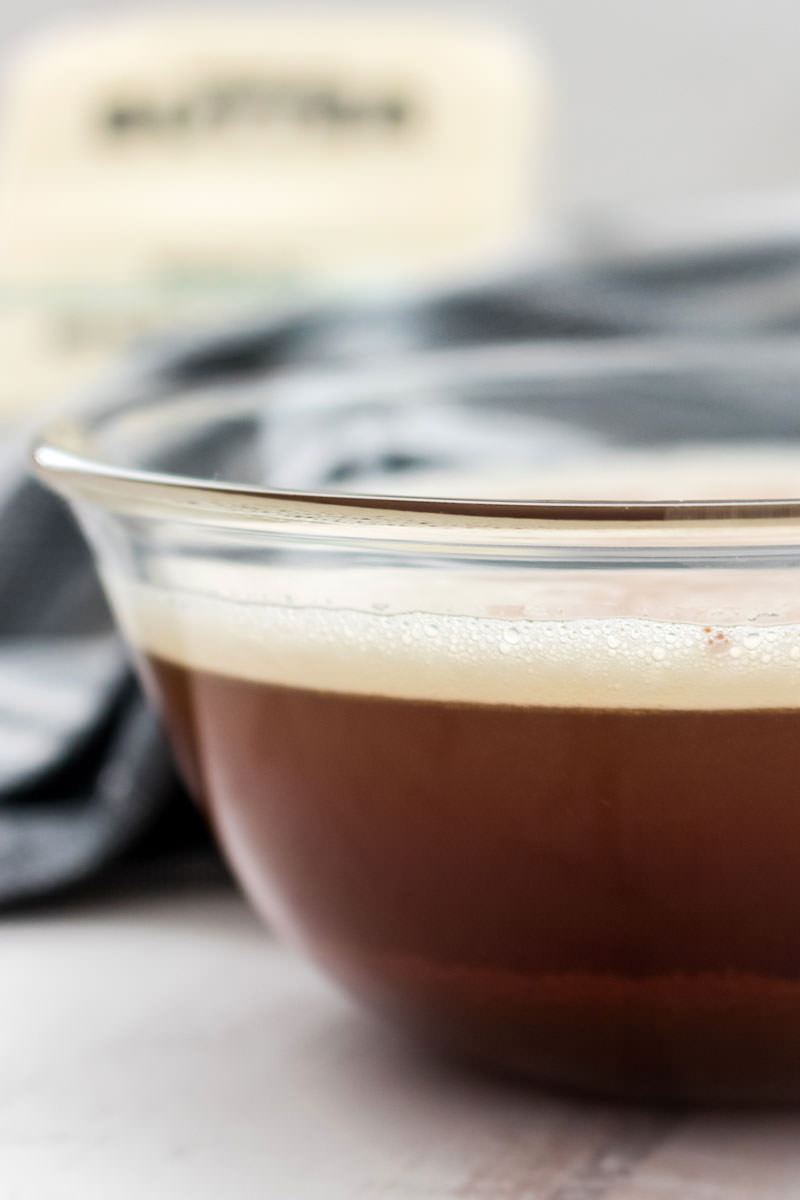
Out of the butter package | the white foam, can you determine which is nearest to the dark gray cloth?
the white foam

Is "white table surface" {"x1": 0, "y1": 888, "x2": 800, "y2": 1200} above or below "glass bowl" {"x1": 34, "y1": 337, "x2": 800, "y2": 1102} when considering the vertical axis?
below

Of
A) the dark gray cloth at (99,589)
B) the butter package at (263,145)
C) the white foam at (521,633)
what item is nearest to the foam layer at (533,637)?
the white foam at (521,633)

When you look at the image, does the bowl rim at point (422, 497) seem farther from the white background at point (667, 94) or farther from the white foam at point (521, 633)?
the white background at point (667, 94)

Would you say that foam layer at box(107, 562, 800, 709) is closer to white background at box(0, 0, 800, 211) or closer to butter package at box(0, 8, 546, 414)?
butter package at box(0, 8, 546, 414)

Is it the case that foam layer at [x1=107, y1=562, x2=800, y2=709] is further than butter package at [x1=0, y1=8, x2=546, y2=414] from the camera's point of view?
No

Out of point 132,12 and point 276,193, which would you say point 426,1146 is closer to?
point 276,193

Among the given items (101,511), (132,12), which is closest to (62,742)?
(101,511)
